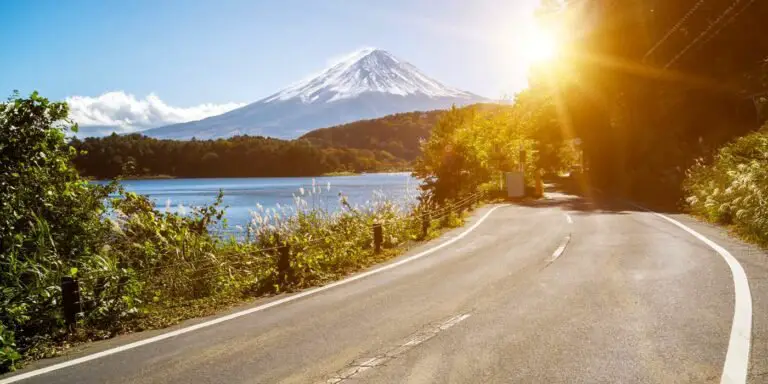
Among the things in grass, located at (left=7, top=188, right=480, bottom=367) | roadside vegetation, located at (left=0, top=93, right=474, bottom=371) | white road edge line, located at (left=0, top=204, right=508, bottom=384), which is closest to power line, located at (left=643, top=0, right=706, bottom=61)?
grass, located at (left=7, top=188, right=480, bottom=367)

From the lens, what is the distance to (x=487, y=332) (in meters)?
5.73

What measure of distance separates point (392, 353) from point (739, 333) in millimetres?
3695

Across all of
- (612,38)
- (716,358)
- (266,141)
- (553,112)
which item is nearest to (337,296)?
(716,358)

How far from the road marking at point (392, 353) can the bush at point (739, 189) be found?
8389 millimetres

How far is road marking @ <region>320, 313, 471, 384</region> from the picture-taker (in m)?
4.64

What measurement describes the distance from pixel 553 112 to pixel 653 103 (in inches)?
352

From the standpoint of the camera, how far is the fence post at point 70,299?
20.5 feet

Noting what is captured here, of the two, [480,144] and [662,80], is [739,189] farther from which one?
[662,80]

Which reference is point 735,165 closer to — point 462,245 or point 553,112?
point 462,245

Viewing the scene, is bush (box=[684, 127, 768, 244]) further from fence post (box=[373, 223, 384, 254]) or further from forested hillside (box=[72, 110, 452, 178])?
forested hillside (box=[72, 110, 452, 178])

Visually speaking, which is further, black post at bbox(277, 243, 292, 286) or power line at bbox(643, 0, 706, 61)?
power line at bbox(643, 0, 706, 61)

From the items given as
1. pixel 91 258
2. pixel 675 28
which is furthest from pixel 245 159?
pixel 91 258

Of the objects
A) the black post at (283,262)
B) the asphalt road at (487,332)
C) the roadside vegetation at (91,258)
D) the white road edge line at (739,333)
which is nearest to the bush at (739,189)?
the asphalt road at (487,332)

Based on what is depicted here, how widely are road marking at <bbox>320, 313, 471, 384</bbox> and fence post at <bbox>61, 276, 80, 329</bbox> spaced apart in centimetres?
381
